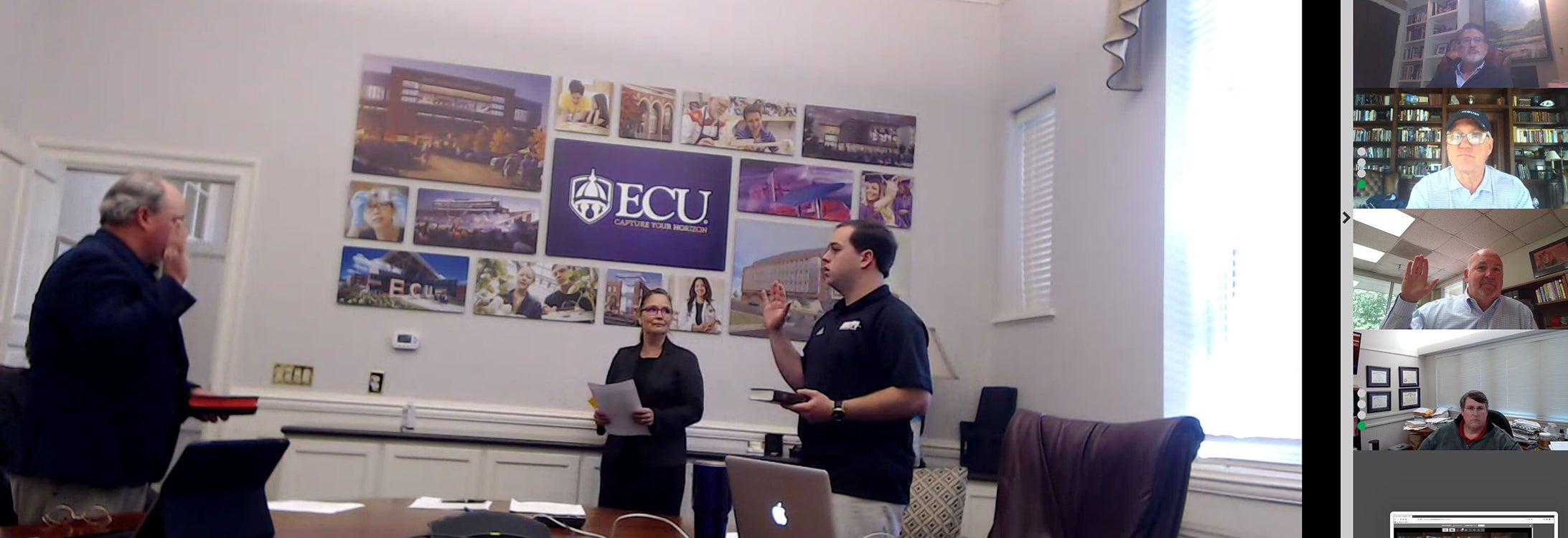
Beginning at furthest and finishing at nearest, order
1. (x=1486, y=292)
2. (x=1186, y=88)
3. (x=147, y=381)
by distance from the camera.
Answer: (x=1186, y=88), (x=147, y=381), (x=1486, y=292)

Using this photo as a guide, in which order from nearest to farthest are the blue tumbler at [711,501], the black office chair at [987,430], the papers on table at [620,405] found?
the blue tumbler at [711,501] < the papers on table at [620,405] < the black office chair at [987,430]

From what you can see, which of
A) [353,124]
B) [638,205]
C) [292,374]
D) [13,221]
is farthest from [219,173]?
[638,205]

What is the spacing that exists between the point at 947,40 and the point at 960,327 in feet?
4.44

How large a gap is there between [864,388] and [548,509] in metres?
0.71

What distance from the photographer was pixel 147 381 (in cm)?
229

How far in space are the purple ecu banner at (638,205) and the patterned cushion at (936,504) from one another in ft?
4.36

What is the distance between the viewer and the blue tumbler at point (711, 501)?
4.93ft

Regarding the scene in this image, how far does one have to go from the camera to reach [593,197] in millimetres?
4465

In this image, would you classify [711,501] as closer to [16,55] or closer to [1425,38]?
[1425,38]

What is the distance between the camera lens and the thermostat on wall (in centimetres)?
427

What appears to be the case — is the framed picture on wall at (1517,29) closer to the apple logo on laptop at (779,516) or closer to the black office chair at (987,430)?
the apple logo on laptop at (779,516)

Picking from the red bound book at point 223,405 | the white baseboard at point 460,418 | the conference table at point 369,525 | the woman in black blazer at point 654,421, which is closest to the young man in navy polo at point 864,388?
the conference table at point 369,525

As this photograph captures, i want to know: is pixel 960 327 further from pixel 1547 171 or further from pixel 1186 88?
pixel 1547 171

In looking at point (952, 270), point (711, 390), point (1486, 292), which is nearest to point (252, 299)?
point (711, 390)
